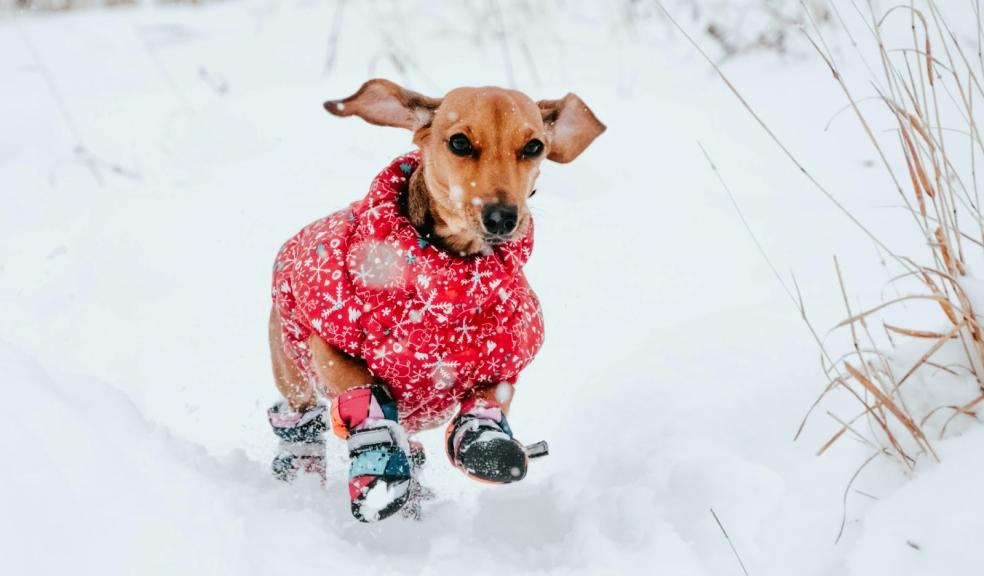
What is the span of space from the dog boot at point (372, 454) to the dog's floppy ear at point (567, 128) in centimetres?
98

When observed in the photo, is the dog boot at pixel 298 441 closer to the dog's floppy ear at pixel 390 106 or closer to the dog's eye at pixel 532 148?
the dog's floppy ear at pixel 390 106

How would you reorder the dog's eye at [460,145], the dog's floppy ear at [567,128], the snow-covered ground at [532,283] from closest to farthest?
the snow-covered ground at [532,283]
the dog's eye at [460,145]
the dog's floppy ear at [567,128]

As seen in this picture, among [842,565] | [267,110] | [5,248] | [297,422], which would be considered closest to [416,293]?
[297,422]

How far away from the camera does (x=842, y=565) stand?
165cm

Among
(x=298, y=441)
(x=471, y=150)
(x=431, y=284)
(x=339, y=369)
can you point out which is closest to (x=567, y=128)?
(x=471, y=150)

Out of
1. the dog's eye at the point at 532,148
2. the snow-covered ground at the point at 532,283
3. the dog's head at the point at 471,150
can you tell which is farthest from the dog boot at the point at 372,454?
the dog's eye at the point at 532,148

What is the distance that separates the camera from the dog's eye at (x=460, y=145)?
2256 mm

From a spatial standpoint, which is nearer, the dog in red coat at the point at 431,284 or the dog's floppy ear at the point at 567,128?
the dog in red coat at the point at 431,284

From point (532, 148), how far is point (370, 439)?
95cm

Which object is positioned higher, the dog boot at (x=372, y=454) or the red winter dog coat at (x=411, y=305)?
the red winter dog coat at (x=411, y=305)

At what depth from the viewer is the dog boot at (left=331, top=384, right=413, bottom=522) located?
194cm

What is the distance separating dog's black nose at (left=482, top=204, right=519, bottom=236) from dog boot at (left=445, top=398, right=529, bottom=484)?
1.66 ft

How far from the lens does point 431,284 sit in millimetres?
2135

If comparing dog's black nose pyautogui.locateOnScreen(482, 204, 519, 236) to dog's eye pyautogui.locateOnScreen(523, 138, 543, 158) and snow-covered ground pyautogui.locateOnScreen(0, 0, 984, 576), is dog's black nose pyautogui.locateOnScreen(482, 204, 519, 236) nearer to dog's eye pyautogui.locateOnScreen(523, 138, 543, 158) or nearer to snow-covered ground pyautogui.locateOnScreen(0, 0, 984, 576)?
dog's eye pyautogui.locateOnScreen(523, 138, 543, 158)
